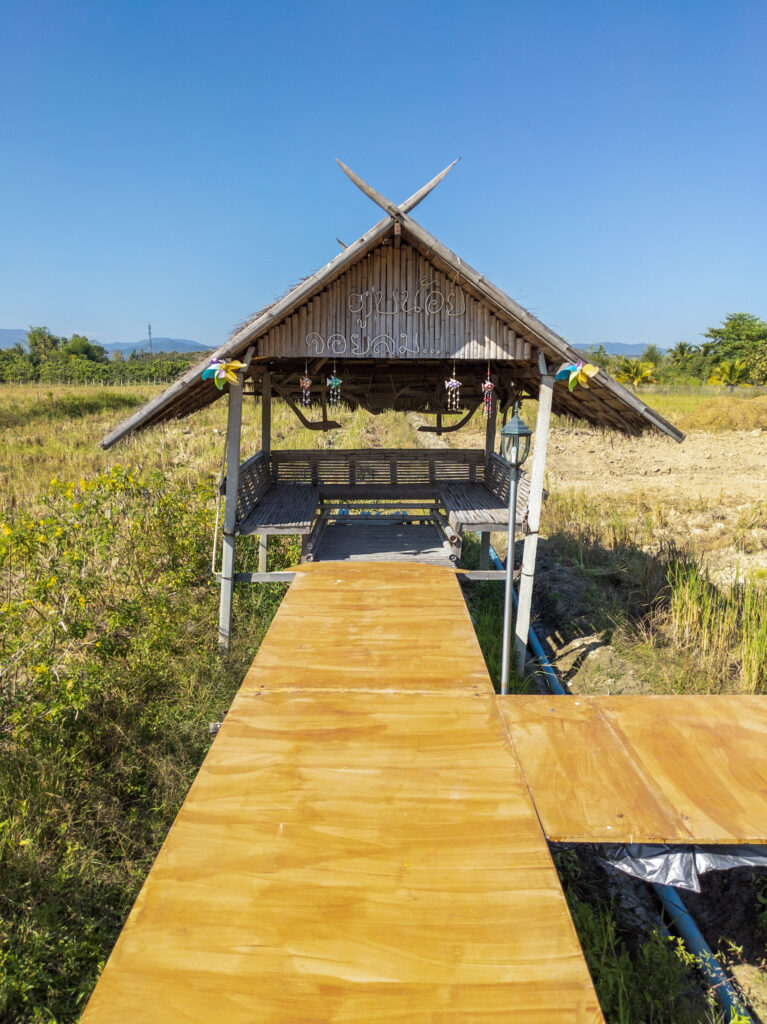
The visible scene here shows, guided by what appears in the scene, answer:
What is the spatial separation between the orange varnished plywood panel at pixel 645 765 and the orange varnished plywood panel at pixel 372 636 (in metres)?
0.45

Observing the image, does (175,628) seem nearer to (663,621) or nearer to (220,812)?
(220,812)

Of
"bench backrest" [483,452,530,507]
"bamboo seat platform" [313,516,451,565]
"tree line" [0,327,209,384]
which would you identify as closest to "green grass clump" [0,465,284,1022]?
"bamboo seat platform" [313,516,451,565]

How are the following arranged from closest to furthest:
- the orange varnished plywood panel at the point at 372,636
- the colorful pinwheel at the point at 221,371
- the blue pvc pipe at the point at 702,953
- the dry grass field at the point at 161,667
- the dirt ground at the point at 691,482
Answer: the blue pvc pipe at the point at 702,953, the dry grass field at the point at 161,667, the orange varnished plywood panel at the point at 372,636, the colorful pinwheel at the point at 221,371, the dirt ground at the point at 691,482

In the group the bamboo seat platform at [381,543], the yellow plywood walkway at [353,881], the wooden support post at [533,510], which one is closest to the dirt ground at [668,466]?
the bamboo seat platform at [381,543]

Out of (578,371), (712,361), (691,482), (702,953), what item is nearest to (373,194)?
(578,371)

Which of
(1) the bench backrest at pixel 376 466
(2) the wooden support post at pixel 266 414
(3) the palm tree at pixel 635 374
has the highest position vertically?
(3) the palm tree at pixel 635 374

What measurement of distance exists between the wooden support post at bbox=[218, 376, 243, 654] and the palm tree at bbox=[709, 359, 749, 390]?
147 ft

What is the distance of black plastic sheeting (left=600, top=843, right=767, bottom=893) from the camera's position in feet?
8.71

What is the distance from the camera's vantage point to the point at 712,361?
5178cm

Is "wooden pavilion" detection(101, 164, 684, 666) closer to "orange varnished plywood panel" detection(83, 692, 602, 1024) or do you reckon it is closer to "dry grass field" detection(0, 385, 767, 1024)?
"dry grass field" detection(0, 385, 767, 1024)

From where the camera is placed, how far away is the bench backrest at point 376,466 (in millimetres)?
7746

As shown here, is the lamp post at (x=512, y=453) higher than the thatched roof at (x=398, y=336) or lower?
lower

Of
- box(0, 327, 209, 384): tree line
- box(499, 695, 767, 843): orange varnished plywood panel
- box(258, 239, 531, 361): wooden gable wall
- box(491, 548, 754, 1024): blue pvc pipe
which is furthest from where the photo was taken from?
box(0, 327, 209, 384): tree line

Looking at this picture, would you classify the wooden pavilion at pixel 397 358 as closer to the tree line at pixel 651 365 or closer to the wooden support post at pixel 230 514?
the wooden support post at pixel 230 514
